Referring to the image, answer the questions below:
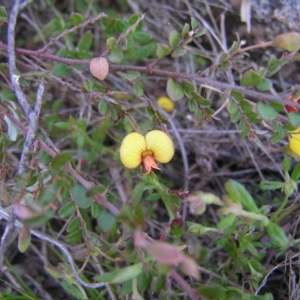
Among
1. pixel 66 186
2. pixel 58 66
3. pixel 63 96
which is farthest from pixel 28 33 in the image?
pixel 66 186

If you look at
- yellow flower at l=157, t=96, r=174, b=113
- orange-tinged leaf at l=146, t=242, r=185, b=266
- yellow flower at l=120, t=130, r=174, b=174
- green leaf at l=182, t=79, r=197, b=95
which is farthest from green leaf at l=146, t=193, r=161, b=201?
yellow flower at l=157, t=96, r=174, b=113

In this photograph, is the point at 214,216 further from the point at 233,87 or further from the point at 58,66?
the point at 58,66

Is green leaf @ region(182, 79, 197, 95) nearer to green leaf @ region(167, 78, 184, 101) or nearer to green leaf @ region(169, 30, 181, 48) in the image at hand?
green leaf @ region(167, 78, 184, 101)

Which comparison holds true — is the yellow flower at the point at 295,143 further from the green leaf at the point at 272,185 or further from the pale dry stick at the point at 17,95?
the pale dry stick at the point at 17,95

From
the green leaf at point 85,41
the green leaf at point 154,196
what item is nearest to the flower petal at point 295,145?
the green leaf at point 154,196

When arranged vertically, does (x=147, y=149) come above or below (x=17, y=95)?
below

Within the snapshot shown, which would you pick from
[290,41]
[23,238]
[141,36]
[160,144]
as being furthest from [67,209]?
[290,41]

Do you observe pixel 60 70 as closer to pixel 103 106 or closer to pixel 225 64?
pixel 103 106

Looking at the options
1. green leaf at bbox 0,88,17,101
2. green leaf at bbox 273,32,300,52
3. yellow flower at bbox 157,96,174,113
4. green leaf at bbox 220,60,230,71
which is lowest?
yellow flower at bbox 157,96,174,113
